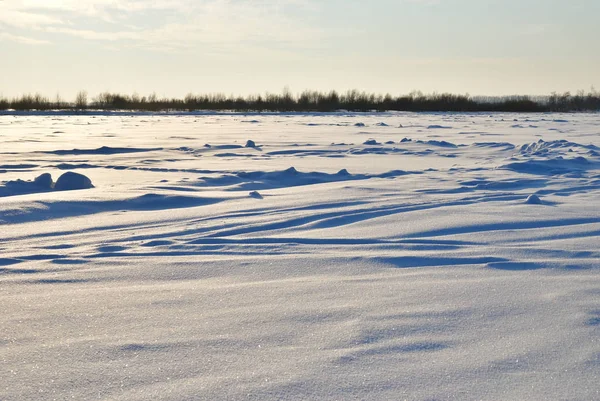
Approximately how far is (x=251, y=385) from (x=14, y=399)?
43cm

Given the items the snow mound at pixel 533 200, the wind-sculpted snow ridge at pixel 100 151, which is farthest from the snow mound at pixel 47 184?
the wind-sculpted snow ridge at pixel 100 151

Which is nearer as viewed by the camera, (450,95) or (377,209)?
(377,209)

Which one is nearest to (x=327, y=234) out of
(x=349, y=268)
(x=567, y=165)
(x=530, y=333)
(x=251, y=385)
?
(x=349, y=268)

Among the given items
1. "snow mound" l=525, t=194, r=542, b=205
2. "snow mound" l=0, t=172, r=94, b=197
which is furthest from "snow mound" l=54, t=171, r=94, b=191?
"snow mound" l=525, t=194, r=542, b=205

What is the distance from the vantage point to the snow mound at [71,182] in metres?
3.96

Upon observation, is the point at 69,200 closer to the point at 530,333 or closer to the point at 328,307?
the point at 328,307

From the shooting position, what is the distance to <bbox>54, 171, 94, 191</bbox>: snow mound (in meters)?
3.96

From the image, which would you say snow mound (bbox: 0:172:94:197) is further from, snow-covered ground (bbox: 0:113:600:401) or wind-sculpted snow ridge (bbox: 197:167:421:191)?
wind-sculpted snow ridge (bbox: 197:167:421:191)

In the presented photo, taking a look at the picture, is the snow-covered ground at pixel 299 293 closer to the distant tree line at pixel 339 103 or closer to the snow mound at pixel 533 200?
the snow mound at pixel 533 200

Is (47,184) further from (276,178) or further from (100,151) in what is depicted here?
(100,151)

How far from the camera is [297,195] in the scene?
3709mm

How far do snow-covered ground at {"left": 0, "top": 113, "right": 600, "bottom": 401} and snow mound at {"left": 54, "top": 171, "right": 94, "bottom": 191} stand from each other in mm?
110

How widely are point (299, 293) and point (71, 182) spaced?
2.76 meters

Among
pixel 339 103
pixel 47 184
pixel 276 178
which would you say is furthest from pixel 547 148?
pixel 339 103
